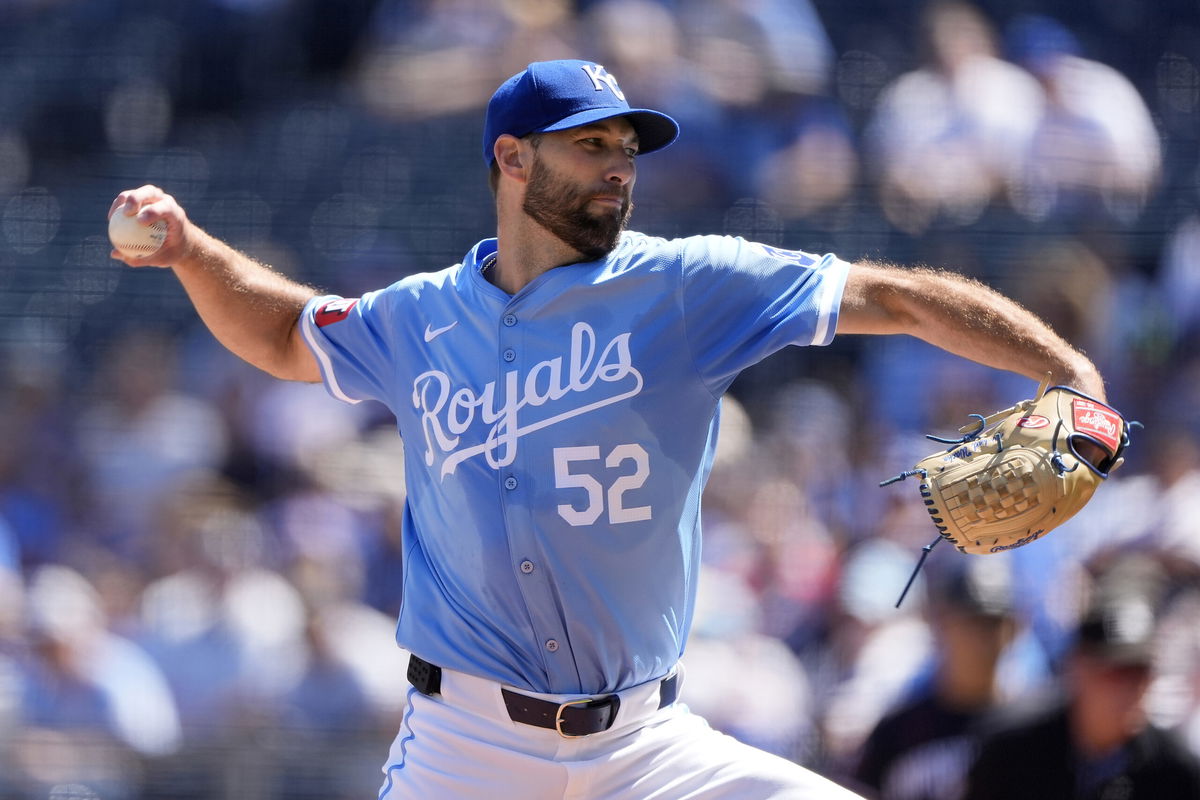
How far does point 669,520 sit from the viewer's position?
→ 2.33 metres

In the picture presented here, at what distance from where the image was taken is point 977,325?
2.24 meters

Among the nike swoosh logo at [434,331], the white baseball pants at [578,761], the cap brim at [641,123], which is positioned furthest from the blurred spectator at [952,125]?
the white baseball pants at [578,761]

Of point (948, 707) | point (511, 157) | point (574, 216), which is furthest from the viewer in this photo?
point (948, 707)

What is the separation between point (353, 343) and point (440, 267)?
7.47 ft

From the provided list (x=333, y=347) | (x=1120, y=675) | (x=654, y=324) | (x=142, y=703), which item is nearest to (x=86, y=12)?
(x=142, y=703)

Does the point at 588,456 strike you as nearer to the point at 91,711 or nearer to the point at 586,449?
the point at 586,449

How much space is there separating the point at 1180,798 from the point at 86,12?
4.48 m

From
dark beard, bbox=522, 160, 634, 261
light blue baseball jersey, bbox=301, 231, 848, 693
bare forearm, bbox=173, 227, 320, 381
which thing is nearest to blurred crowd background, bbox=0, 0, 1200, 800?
bare forearm, bbox=173, 227, 320, 381

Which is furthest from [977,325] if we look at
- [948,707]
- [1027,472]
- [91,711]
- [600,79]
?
[91,711]

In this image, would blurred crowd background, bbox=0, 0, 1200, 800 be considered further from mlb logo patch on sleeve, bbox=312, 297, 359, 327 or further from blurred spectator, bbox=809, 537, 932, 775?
mlb logo patch on sleeve, bbox=312, 297, 359, 327

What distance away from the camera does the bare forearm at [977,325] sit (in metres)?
2.23

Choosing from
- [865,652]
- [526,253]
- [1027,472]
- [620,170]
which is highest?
[620,170]

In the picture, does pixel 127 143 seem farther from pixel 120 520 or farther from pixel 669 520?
pixel 669 520

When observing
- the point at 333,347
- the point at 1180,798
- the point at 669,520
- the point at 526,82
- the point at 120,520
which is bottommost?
the point at 1180,798
